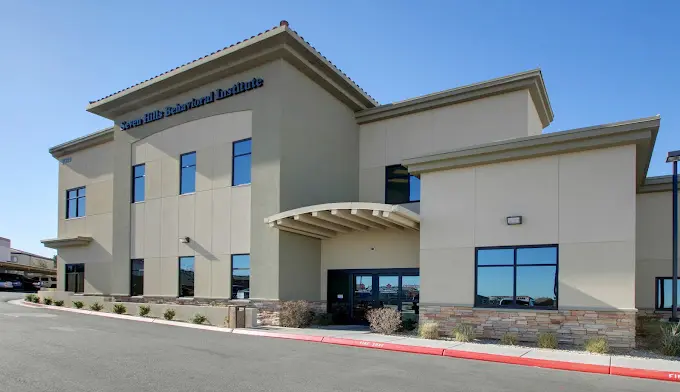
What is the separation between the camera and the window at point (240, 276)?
63.6ft

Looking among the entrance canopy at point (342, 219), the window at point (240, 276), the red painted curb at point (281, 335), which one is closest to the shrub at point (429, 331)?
the red painted curb at point (281, 335)

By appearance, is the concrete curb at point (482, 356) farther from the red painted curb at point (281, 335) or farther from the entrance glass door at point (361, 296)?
the entrance glass door at point (361, 296)

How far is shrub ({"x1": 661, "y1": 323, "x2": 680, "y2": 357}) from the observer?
12172mm

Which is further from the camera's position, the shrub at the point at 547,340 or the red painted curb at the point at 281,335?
the red painted curb at the point at 281,335

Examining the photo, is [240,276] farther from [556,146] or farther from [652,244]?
[652,244]

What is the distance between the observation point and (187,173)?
22.0 meters

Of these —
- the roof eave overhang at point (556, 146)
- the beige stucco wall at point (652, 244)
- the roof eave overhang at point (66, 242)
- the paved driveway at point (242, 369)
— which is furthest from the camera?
the roof eave overhang at point (66, 242)

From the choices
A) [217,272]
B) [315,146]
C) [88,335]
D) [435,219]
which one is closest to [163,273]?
[217,272]

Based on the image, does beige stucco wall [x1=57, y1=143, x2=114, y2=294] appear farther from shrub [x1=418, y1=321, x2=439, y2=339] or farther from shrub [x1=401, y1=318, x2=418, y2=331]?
shrub [x1=418, y1=321, x2=439, y2=339]

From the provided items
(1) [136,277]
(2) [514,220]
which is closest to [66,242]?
(1) [136,277]

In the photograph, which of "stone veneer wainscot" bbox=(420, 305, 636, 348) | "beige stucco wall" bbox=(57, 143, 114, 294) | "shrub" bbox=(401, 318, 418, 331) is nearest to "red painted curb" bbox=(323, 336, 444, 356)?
"stone veneer wainscot" bbox=(420, 305, 636, 348)

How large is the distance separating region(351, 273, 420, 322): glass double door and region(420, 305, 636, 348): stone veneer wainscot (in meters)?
2.45

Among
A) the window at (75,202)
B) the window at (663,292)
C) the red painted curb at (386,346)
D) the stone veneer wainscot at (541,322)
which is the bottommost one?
the red painted curb at (386,346)

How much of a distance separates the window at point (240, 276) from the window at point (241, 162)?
303cm
